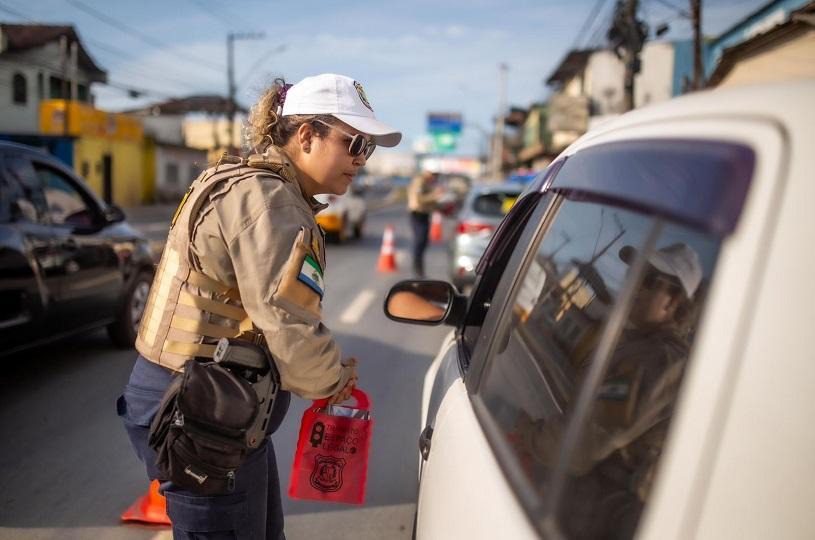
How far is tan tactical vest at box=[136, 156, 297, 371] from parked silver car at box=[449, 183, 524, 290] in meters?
7.31

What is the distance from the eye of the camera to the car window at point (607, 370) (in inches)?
41.5

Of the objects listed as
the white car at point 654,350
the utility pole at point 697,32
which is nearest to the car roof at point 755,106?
the white car at point 654,350

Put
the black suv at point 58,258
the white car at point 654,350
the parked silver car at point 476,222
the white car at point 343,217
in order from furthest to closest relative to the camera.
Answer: the white car at point 343,217
the parked silver car at point 476,222
the black suv at point 58,258
the white car at point 654,350

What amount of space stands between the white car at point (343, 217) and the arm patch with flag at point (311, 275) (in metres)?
13.6

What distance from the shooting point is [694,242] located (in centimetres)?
104

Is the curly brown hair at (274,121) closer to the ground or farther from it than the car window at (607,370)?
farther from it

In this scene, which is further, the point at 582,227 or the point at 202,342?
the point at 202,342

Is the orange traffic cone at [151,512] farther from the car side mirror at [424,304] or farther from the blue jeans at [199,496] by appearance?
the car side mirror at [424,304]

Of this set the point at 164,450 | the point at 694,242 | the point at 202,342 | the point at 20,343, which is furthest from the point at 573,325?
the point at 20,343

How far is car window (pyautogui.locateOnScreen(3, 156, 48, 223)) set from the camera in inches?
190

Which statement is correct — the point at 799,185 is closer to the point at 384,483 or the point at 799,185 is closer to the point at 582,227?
the point at 582,227

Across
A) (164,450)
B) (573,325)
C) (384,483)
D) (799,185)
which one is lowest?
(384,483)

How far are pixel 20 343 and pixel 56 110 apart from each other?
30325mm

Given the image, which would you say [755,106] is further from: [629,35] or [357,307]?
[629,35]
